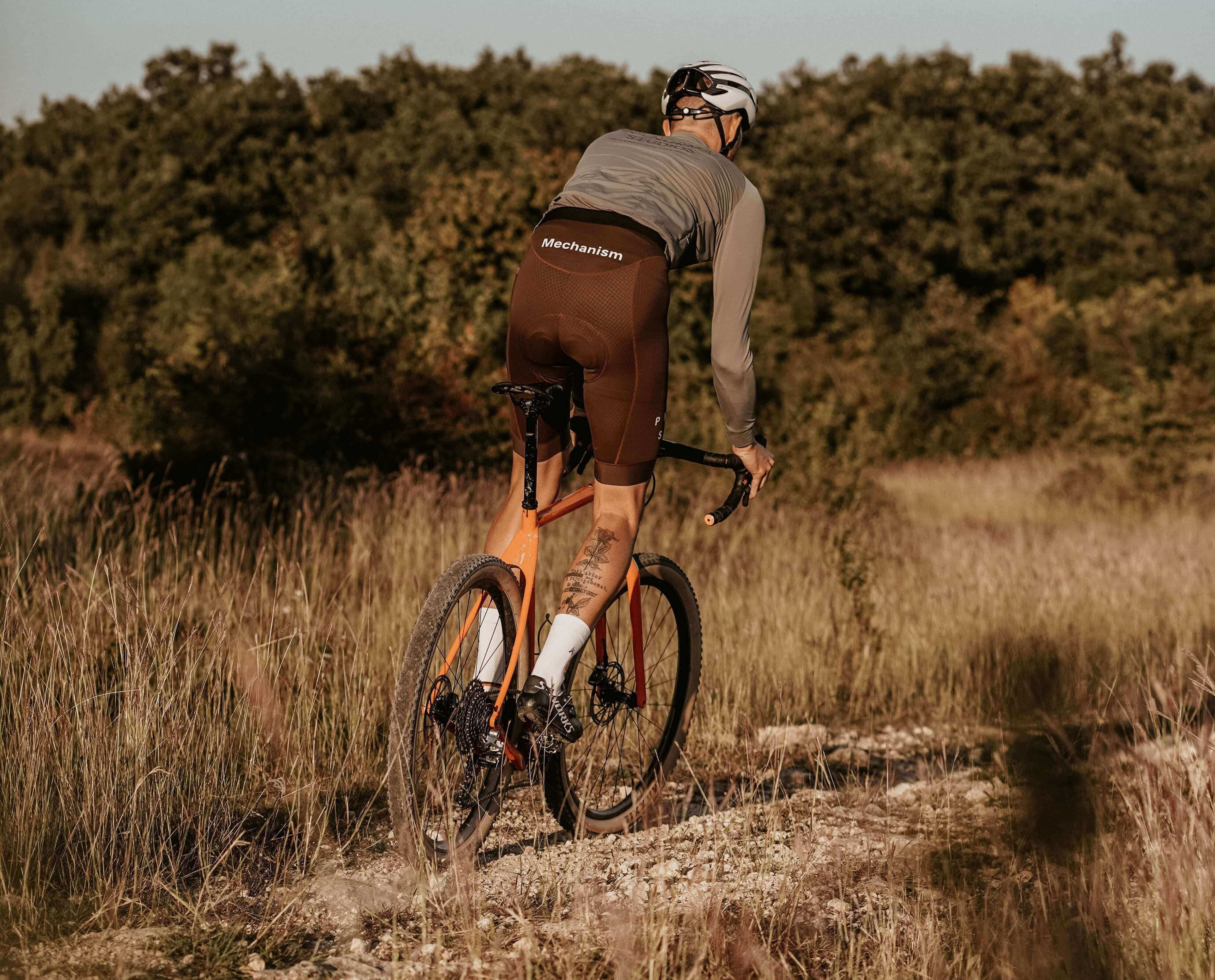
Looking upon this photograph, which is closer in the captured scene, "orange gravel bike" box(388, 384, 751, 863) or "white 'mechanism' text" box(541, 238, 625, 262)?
"orange gravel bike" box(388, 384, 751, 863)

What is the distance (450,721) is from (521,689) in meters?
0.21

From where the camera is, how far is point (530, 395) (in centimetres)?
347

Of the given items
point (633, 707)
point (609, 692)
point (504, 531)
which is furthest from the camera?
point (633, 707)

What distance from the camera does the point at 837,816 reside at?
4211mm

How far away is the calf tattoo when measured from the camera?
3.52 m

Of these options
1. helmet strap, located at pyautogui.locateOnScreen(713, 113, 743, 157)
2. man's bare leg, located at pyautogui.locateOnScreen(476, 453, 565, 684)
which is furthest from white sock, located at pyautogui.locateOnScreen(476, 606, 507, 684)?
helmet strap, located at pyautogui.locateOnScreen(713, 113, 743, 157)

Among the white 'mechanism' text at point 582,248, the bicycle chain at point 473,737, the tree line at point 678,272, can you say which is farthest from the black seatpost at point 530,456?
the tree line at point 678,272

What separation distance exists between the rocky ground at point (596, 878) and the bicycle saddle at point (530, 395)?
4.02 ft

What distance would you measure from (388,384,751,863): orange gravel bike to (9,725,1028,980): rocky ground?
0.15m

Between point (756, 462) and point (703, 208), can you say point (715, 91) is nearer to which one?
point (703, 208)

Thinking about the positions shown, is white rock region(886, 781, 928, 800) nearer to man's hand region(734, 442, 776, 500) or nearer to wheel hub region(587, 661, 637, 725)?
wheel hub region(587, 661, 637, 725)

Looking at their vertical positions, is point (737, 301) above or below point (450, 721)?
above

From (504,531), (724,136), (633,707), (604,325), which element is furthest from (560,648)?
(724,136)

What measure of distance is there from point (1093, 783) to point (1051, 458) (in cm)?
1815
